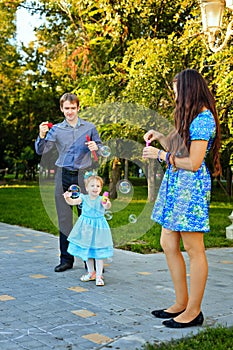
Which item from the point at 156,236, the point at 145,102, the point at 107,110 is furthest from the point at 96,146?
the point at 145,102

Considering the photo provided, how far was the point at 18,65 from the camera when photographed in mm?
34188

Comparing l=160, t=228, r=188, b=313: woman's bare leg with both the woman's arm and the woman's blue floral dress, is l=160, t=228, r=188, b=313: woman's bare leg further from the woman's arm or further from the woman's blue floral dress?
the woman's arm

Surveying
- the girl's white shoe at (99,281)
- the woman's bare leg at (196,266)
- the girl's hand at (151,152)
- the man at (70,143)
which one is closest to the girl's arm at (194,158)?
the girl's hand at (151,152)

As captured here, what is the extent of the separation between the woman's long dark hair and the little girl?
1.75m

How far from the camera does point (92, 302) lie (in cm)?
468

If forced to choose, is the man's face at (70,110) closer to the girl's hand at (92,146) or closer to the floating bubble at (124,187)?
the girl's hand at (92,146)

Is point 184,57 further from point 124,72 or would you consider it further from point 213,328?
point 213,328

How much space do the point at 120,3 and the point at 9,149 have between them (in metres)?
25.2

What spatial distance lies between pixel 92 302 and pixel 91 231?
3.27ft

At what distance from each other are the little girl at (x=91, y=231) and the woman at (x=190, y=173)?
155 cm

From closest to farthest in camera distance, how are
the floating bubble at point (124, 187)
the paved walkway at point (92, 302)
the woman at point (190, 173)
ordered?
the paved walkway at point (92, 302), the woman at point (190, 173), the floating bubble at point (124, 187)

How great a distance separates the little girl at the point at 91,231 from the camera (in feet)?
18.0

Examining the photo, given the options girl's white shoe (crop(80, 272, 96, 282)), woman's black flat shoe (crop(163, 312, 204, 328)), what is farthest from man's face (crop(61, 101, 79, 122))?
woman's black flat shoe (crop(163, 312, 204, 328))

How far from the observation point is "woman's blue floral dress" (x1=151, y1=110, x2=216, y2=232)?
3.86 m
